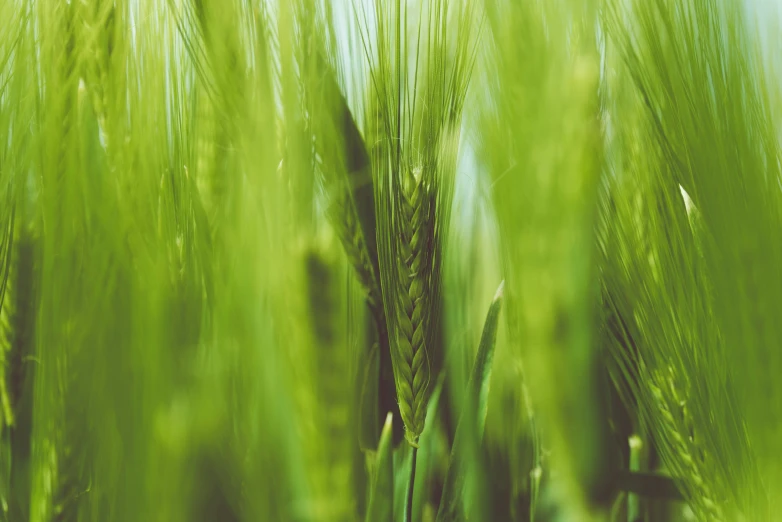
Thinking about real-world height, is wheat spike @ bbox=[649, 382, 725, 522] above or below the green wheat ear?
below

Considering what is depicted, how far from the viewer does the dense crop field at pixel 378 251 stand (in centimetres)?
32

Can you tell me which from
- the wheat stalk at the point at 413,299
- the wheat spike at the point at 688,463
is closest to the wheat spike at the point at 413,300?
the wheat stalk at the point at 413,299

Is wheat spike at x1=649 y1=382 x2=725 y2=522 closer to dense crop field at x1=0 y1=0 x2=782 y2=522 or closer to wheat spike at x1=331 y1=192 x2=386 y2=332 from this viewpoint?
dense crop field at x1=0 y1=0 x2=782 y2=522

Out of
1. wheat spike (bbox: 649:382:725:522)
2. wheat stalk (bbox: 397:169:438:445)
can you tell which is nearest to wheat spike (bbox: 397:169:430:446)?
wheat stalk (bbox: 397:169:438:445)

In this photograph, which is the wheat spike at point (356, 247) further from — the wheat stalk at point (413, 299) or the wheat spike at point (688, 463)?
the wheat spike at point (688, 463)

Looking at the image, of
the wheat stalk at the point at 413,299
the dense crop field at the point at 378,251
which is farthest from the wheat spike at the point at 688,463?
the wheat stalk at the point at 413,299

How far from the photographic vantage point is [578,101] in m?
0.33

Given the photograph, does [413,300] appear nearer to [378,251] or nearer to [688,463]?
[378,251]

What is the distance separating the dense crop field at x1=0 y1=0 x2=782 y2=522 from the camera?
324 mm

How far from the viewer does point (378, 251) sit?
35cm

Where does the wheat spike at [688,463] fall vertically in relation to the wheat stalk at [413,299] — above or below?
below

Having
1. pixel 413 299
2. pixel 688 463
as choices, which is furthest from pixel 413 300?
pixel 688 463

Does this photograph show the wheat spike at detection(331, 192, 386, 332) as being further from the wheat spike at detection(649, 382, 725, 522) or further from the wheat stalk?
the wheat spike at detection(649, 382, 725, 522)

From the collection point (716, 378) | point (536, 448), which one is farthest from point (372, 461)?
point (716, 378)
